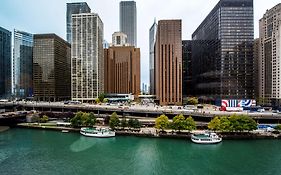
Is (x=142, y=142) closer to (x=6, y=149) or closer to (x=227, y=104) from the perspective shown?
(x=6, y=149)

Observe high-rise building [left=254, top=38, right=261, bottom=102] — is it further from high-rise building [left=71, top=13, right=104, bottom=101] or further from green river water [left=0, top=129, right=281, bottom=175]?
high-rise building [left=71, top=13, right=104, bottom=101]

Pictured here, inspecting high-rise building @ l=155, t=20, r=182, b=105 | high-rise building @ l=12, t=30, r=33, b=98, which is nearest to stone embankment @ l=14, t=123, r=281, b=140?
high-rise building @ l=155, t=20, r=182, b=105

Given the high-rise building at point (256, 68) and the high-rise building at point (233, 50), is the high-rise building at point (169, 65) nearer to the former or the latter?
the high-rise building at point (233, 50)

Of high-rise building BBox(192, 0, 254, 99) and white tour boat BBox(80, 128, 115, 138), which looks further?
high-rise building BBox(192, 0, 254, 99)

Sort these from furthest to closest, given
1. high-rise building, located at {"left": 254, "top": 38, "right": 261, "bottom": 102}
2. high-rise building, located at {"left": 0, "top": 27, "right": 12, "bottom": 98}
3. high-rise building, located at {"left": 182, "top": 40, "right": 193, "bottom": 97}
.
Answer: high-rise building, located at {"left": 0, "top": 27, "right": 12, "bottom": 98}, high-rise building, located at {"left": 182, "top": 40, "right": 193, "bottom": 97}, high-rise building, located at {"left": 254, "top": 38, "right": 261, "bottom": 102}

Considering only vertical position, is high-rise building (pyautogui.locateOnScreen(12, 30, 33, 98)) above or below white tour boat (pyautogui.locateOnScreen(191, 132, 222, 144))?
above

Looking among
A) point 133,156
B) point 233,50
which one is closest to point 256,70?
point 233,50

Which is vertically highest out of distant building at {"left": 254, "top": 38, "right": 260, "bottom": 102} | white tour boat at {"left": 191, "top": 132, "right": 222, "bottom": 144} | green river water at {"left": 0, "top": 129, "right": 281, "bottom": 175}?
distant building at {"left": 254, "top": 38, "right": 260, "bottom": 102}
